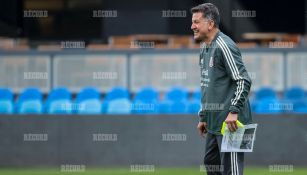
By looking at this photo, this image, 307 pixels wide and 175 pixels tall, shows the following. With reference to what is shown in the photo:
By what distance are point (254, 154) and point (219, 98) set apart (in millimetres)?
5195

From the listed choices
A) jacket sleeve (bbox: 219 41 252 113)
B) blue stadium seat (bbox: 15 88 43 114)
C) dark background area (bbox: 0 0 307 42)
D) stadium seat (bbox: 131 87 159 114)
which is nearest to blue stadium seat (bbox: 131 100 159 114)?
stadium seat (bbox: 131 87 159 114)

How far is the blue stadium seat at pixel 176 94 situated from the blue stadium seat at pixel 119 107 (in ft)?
2.87

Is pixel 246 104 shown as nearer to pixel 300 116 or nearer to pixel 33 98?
pixel 300 116

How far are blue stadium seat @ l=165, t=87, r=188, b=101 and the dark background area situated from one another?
6.97 feet

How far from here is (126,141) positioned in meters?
12.1

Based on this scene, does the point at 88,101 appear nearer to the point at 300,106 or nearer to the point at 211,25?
the point at 300,106

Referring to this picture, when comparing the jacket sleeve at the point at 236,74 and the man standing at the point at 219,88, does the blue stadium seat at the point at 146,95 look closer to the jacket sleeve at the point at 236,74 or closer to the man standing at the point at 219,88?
the man standing at the point at 219,88

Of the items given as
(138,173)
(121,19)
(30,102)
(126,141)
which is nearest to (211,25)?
(138,173)

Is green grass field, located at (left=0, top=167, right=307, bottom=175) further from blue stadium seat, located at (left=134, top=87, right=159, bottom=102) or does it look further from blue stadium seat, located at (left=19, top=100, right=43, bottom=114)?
blue stadium seat, located at (left=134, top=87, right=159, bottom=102)

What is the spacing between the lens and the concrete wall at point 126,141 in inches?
472

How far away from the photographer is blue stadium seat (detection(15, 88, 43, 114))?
500 inches

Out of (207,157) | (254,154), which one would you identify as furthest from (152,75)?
(207,157)

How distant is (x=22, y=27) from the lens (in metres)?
16.0

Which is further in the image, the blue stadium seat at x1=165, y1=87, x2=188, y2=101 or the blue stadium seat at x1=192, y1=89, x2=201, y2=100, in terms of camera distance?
the blue stadium seat at x1=165, y1=87, x2=188, y2=101
